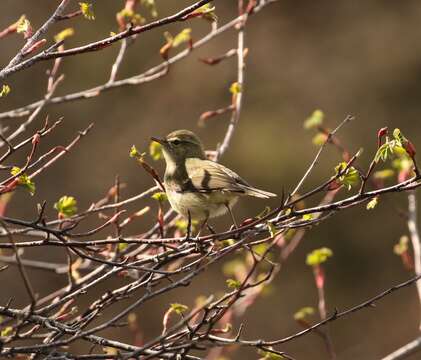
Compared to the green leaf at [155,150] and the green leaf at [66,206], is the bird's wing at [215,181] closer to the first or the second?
the green leaf at [155,150]

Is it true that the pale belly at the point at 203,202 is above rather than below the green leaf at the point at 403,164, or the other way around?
above

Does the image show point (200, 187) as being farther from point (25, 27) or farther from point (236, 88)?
point (25, 27)

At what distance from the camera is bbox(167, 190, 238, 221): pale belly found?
4.61 m

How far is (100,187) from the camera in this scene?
11.0 meters

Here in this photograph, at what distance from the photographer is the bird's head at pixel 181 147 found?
17.5 feet

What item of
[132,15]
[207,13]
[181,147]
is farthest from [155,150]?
[207,13]

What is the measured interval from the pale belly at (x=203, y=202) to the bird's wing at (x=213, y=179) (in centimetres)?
6

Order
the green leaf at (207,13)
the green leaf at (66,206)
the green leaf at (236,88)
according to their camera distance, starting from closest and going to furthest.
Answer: the green leaf at (66,206)
the green leaf at (207,13)
the green leaf at (236,88)

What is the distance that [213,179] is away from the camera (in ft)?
15.6

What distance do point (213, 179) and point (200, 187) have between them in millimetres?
96

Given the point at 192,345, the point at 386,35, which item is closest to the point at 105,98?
the point at 386,35

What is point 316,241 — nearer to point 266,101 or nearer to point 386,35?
point 266,101

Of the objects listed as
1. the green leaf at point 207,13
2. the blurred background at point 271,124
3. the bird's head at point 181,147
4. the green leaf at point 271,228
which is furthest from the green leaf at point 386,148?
the blurred background at point 271,124

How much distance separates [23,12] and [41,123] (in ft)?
6.38
